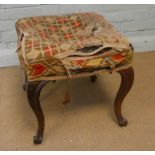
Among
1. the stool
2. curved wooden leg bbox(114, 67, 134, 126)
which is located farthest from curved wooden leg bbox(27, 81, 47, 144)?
curved wooden leg bbox(114, 67, 134, 126)

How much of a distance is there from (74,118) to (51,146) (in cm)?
23

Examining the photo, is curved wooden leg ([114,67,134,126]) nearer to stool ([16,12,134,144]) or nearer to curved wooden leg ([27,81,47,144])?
stool ([16,12,134,144])

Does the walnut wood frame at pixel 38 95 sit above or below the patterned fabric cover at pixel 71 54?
below

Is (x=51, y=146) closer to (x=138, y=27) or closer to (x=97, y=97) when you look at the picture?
(x=97, y=97)

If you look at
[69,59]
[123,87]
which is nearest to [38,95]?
[69,59]

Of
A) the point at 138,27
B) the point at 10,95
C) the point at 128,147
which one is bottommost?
the point at 10,95

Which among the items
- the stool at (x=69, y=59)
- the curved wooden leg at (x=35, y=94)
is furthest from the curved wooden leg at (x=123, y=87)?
the curved wooden leg at (x=35, y=94)

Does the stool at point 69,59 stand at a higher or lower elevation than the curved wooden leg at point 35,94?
higher

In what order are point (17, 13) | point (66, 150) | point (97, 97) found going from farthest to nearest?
point (17, 13)
point (97, 97)
point (66, 150)

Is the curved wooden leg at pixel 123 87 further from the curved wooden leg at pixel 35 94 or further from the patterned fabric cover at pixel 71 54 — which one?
the curved wooden leg at pixel 35 94

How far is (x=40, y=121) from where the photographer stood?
4.19 feet

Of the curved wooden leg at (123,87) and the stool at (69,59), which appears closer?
the stool at (69,59)

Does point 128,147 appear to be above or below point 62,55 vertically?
below

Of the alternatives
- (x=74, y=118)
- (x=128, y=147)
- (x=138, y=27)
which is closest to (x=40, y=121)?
(x=74, y=118)
